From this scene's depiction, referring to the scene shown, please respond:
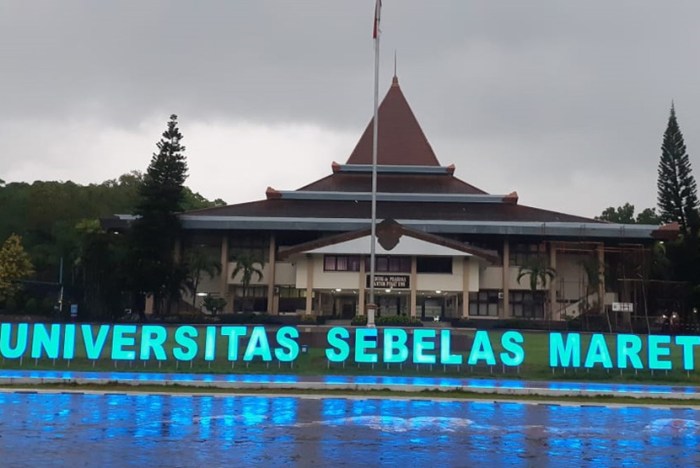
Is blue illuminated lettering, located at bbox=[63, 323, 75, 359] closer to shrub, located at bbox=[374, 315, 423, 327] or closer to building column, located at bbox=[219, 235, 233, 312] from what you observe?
shrub, located at bbox=[374, 315, 423, 327]

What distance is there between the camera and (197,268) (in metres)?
52.4

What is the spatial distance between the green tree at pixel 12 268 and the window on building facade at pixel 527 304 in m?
38.8

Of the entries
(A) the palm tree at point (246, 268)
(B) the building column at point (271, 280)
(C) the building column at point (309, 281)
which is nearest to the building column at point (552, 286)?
(C) the building column at point (309, 281)

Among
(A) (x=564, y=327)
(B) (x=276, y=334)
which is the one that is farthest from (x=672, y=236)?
(B) (x=276, y=334)

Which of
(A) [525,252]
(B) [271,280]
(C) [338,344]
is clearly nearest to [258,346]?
(C) [338,344]

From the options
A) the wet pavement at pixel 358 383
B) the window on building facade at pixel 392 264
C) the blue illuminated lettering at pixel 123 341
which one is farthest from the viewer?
the window on building facade at pixel 392 264

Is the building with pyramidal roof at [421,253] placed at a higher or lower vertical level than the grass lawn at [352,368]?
higher

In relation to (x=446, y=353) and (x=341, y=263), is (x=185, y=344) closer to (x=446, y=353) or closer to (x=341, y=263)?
(x=446, y=353)

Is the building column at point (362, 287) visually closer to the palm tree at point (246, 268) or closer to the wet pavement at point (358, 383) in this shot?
the palm tree at point (246, 268)

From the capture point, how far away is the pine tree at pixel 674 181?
69375 mm

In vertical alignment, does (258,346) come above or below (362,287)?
below

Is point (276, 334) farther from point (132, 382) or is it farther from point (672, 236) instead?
point (672, 236)

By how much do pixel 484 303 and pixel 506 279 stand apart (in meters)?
2.48

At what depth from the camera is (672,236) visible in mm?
54125
